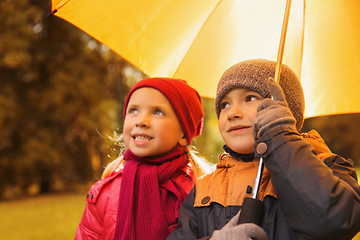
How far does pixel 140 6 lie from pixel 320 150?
1.32 metres

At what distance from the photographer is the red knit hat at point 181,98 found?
8.12 ft

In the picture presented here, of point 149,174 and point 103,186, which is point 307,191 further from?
point 103,186

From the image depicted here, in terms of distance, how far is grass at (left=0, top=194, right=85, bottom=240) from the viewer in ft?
23.0

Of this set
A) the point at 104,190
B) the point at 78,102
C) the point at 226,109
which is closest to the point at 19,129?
the point at 78,102

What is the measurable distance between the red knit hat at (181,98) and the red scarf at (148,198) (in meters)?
0.22

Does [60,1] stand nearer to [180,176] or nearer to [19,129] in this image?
[180,176]

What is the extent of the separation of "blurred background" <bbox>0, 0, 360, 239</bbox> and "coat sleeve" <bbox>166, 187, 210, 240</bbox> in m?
7.91

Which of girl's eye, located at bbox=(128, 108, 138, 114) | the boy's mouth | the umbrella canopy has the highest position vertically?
the umbrella canopy

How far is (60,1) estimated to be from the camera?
2.39 metres

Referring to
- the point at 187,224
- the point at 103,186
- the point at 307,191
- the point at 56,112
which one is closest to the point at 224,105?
the point at 187,224

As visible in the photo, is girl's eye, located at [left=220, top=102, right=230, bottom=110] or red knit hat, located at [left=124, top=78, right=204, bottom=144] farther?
red knit hat, located at [left=124, top=78, right=204, bottom=144]

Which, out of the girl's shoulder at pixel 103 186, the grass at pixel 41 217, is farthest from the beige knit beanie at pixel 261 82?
the grass at pixel 41 217

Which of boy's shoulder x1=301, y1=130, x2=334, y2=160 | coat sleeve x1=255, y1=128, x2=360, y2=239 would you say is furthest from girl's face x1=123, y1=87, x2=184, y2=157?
coat sleeve x1=255, y1=128, x2=360, y2=239

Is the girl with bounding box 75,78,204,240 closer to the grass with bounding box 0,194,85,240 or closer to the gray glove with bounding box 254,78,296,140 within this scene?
the gray glove with bounding box 254,78,296,140
